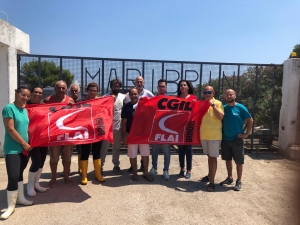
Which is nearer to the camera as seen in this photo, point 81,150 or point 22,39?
point 81,150

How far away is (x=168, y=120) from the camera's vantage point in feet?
15.7

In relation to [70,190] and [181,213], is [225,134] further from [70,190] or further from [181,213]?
[70,190]

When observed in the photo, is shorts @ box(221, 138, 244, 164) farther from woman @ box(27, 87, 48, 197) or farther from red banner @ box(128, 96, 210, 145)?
woman @ box(27, 87, 48, 197)

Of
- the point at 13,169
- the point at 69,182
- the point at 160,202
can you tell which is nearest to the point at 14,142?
the point at 13,169

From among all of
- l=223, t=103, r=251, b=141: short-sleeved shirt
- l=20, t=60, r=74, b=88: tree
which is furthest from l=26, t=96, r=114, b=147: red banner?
l=20, t=60, r=74, b=88: tree

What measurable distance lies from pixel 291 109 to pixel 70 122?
5.41 meters

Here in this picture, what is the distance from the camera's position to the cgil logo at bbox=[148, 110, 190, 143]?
4758mm

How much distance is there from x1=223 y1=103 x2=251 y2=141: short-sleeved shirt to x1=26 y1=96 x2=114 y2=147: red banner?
→ 1.98 meters

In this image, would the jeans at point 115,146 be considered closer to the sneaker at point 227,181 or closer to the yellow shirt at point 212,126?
the yellow shirt at point 212,126

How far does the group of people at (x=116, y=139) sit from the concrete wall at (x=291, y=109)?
9.02 feet

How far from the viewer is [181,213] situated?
140 inches

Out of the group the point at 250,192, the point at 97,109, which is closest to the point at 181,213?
the point at 250,192

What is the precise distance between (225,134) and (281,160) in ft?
9.71

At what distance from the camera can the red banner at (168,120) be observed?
4695 millimetres
